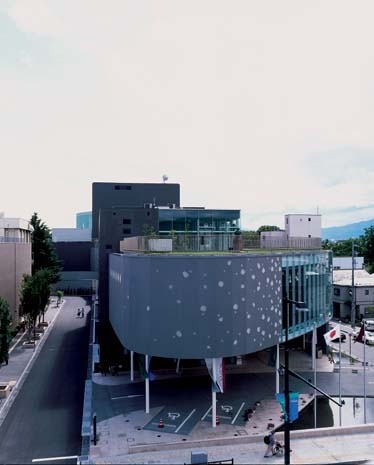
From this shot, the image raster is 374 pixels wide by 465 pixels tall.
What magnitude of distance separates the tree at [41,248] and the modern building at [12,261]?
11.7 metres

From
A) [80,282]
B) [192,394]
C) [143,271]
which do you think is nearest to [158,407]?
[192,394]

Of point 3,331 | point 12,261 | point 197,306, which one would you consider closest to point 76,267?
point 12,261

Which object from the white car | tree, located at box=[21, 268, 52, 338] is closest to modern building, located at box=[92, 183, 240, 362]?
tree, located at box=[21, 268, 52, 338]

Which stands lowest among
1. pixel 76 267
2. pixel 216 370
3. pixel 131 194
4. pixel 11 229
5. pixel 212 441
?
pixel 212 441

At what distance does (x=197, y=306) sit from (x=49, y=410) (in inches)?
439

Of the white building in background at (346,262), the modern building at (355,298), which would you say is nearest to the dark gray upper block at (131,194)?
the modern building at (355,298)

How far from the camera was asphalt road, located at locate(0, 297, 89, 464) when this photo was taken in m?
20.2

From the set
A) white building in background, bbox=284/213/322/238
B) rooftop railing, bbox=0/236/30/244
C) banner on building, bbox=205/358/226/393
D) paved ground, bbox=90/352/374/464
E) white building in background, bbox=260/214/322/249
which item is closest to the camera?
paved ground, bbox=90/352/374/464

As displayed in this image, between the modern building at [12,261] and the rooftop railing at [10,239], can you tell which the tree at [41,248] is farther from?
the rooftop railing at [10,239]

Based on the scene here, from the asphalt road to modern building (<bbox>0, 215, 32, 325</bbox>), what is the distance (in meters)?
6.94

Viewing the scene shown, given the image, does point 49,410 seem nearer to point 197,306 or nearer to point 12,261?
point 197,306

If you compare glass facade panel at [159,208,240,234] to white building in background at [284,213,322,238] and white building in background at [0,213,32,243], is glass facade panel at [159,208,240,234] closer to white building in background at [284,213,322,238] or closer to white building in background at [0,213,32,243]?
white building in background at [284,213,322,238]

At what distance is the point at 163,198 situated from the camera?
7325cm

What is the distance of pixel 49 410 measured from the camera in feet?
82.2
